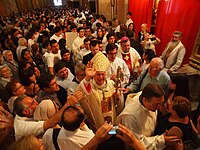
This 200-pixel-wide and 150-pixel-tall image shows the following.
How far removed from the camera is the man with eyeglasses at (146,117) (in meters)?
1.90

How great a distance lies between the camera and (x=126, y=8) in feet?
29.5

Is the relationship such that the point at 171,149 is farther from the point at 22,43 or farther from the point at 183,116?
the point at 22,43

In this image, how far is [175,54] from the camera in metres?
4.16

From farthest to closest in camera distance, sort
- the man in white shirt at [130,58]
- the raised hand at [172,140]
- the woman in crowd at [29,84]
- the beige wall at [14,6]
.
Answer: the beige wall at [14,6]
the man in white shirt at [130,58]
the woman in crowd at [29,84]
the raised hand at [172,140]

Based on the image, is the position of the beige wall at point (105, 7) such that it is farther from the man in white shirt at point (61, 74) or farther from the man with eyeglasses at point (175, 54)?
the man in white shirt at point (61, 74)

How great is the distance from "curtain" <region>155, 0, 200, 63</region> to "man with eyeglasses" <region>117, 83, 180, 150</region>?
128 inches

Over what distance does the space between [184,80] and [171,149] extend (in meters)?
1.87

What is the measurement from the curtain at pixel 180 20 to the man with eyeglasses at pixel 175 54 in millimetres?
533

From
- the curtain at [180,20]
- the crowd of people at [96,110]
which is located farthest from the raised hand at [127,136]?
the curtain at [180,20]

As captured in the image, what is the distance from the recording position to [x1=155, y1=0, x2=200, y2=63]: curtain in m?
4.41

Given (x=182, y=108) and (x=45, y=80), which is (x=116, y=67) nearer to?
(x=45, y=80)

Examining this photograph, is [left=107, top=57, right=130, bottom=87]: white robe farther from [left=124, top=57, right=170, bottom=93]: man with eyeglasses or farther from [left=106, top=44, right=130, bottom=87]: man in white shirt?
[left=124, top=57, right=170, bottom=93]: man with eyeglasses

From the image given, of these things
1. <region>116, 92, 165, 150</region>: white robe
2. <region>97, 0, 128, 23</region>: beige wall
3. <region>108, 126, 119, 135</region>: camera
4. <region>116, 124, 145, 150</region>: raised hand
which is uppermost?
<region>97, 0, 128, 23</region>: beige wall

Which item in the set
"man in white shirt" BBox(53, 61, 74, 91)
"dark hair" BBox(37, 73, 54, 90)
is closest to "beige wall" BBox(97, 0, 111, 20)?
"man in white shirt" BBox(53, 61, 74, 91)
